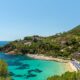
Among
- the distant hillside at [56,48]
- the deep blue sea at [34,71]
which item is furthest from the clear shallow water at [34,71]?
the distant hillside at [56,48]

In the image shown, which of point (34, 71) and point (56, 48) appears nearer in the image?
point (34, 71)

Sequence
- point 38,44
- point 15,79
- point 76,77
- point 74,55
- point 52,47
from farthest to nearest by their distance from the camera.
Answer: point 38,44
point 52,47
point 74,55
point 15,79
point 76,77

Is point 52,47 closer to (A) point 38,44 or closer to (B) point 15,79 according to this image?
(A) point 38,44

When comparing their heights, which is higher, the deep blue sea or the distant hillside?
the distant hillside

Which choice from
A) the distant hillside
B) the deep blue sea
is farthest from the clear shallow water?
the distant hillside

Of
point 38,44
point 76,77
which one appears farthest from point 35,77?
point 38,44

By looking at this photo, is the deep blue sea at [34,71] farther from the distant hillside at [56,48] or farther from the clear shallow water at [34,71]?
the distant hillside at [56,48]

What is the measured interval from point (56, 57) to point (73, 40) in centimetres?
Answer: 2828

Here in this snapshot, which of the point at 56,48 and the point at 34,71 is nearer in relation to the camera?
the point at 34,71

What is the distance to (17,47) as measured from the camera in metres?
198

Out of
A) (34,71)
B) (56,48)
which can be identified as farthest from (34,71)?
(56,48)

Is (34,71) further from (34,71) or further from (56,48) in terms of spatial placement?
(56,48)

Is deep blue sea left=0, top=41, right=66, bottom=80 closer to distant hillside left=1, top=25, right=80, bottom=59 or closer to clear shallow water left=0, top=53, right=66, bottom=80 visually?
clear shallow water left=0, top=53, right=66, bottom=80

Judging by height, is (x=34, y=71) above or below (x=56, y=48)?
below
